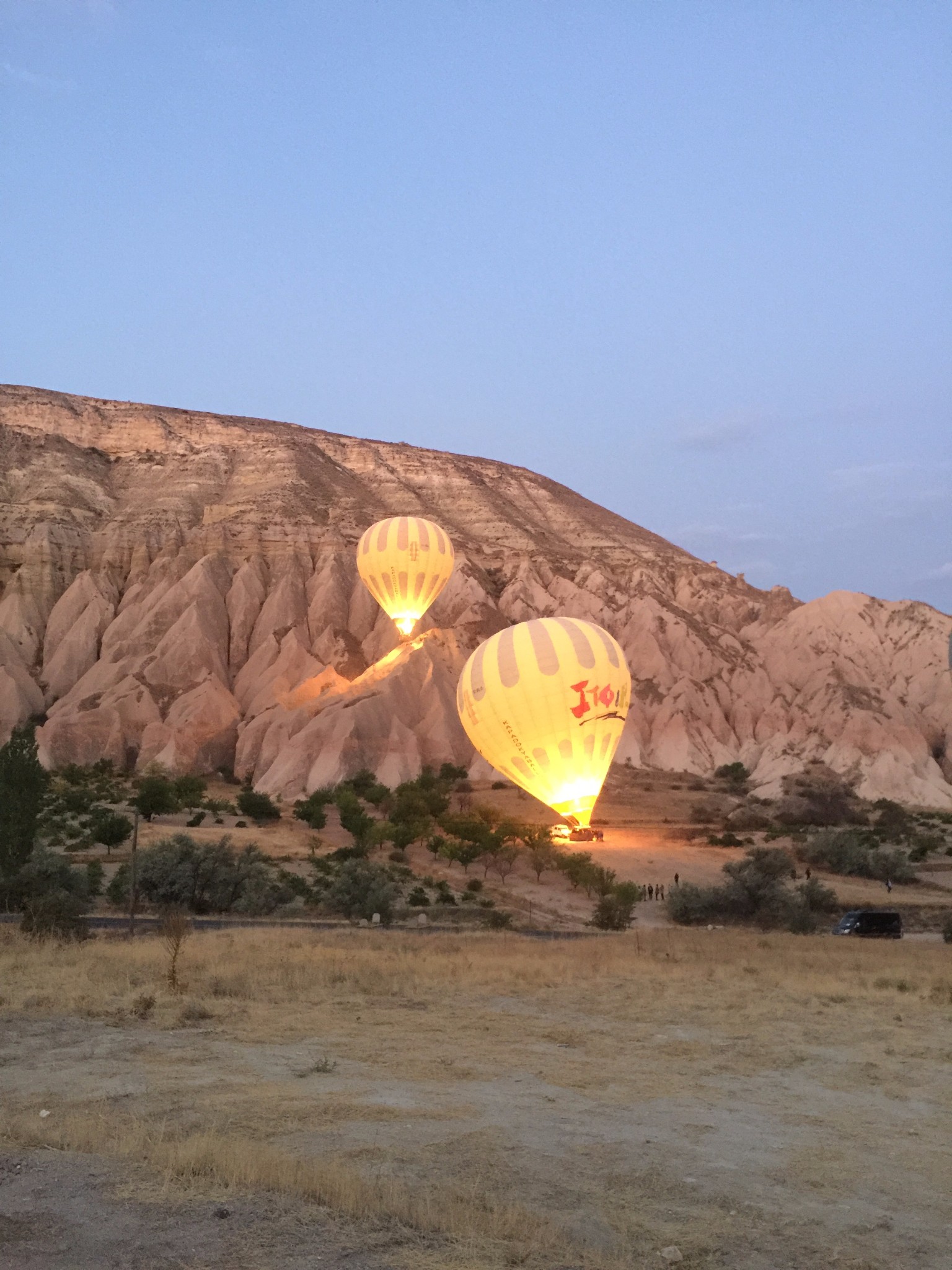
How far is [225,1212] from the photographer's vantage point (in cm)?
543

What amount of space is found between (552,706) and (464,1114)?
24.6 m

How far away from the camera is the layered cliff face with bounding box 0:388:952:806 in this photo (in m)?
53.8

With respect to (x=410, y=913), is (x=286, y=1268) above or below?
above

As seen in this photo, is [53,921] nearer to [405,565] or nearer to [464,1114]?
[464,1114]

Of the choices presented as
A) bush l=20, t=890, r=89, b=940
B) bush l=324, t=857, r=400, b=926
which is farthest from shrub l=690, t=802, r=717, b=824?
bush l=20, t=890, r=89, b=940

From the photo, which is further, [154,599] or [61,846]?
[154,599]

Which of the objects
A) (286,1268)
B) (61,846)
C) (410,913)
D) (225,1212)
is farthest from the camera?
(61,846)

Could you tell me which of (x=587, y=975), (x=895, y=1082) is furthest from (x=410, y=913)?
(x=895, y=1082)

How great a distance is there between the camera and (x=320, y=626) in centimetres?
6469

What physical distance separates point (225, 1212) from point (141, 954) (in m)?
10.4

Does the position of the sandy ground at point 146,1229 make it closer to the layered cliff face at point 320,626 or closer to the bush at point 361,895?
the bush at point 361,895

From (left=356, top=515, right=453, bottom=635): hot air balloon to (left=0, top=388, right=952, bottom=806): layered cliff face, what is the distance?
1984 mm

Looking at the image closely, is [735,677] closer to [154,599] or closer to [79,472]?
[154,599]

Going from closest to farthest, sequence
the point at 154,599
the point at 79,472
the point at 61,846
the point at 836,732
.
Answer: the point at 61,846 < the point at 836,732 < the point at 154,599 < the point at 79,472
